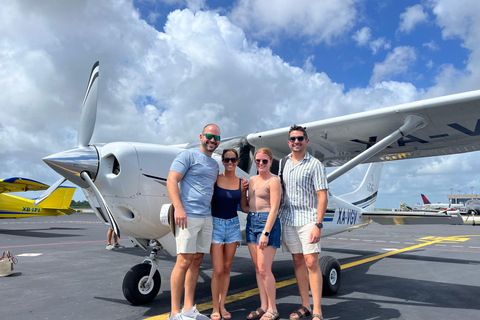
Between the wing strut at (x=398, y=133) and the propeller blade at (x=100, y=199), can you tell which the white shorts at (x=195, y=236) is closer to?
the propeller blade at (x=100, y=199)

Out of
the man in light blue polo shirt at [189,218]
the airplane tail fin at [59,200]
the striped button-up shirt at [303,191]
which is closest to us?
the man in light blue polo shirt at [189,218]

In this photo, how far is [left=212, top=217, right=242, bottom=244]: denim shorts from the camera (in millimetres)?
2891

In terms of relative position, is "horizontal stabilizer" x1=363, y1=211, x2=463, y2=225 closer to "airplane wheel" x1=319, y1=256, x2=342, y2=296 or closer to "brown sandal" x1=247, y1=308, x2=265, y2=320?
"airplane wheel" x1=319, y1=256, x2=342, y2=296

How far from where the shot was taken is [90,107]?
3928 mm

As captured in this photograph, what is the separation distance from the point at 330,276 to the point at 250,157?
1950 mm

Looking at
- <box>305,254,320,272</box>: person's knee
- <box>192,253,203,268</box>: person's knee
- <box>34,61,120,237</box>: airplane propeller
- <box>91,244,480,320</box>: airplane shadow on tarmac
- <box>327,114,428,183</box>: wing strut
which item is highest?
<box>327,114,428,183</box>: wing strut

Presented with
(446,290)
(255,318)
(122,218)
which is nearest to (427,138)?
(446,290)

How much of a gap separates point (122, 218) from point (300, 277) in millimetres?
1853

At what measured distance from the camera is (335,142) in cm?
570

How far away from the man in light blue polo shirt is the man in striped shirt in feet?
2.44

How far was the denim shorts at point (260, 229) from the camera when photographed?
2920 millimetres

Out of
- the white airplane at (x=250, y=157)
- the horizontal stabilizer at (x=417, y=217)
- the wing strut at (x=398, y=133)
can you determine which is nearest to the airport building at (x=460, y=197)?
the horizontal stabilizer at (x=417, y=217)

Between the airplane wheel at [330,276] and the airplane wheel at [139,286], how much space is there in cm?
205

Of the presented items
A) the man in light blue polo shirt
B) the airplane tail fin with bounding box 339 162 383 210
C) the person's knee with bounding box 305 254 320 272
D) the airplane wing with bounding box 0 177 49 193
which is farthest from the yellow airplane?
the person's knee with bounding box 305 254 320 272
